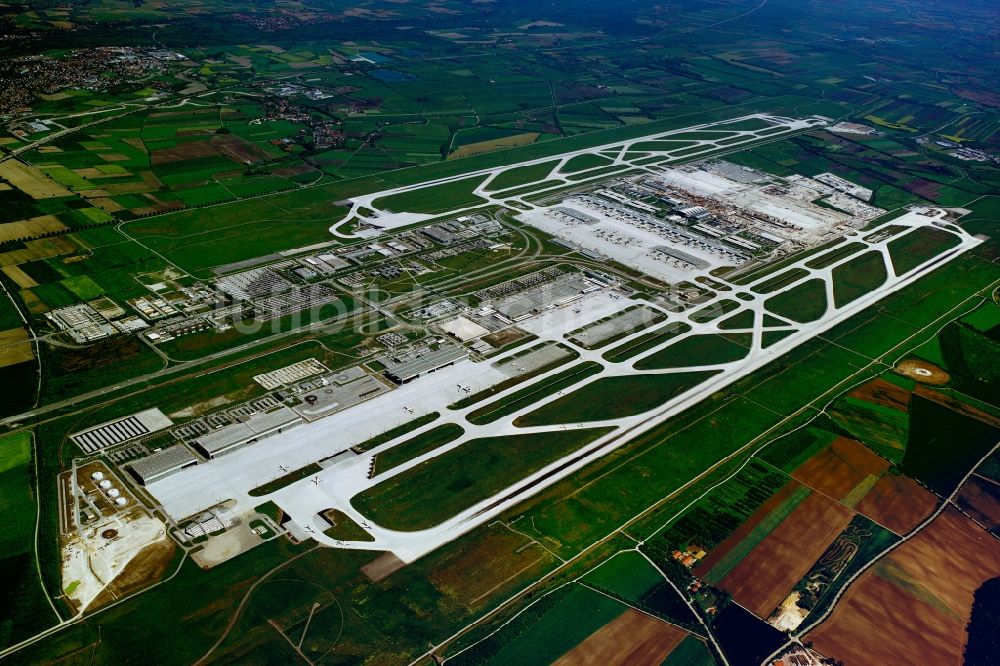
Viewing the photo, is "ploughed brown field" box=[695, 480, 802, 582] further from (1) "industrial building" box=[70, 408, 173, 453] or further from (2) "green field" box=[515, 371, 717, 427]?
(1) "industrial building" box=[70, 408, 173, 453]

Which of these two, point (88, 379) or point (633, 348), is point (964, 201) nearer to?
point (633, 348)

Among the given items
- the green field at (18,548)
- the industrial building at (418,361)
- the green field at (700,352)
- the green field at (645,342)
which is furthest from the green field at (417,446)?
the green field at (18,548)

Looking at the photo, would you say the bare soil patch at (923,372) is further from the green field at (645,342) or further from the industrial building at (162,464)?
the industrial building at (162,464)

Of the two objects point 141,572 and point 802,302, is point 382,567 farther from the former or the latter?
point 802,302

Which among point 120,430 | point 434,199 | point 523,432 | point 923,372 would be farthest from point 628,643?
point 434,199

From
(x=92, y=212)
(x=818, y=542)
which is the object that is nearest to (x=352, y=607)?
(x=818, y=542)

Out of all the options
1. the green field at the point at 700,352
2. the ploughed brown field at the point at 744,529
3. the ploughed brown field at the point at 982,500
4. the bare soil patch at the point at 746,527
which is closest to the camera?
the ploughed brown field at the point at 744,529
